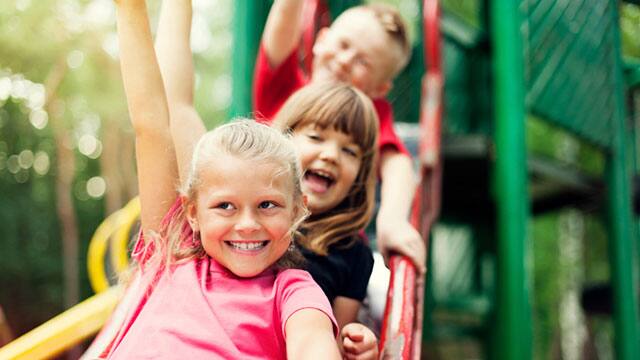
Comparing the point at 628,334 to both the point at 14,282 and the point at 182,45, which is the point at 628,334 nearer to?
the point at 182,45

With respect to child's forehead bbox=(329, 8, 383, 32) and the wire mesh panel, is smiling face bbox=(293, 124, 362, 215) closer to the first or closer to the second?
child's forehead bbox=(329, 8, 383, 32)

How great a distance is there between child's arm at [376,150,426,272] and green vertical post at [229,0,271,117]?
1.02m

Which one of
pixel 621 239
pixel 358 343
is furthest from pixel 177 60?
pixel 621 239

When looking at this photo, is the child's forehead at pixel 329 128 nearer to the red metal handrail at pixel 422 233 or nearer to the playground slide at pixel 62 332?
the red metal handrail at pixel 422 233

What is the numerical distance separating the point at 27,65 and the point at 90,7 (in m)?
1.71

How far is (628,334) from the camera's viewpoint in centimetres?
421

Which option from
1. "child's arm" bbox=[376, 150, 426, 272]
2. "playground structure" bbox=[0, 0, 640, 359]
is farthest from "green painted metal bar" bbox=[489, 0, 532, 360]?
"child's arm" bbox=[376, 150, 426, 272]

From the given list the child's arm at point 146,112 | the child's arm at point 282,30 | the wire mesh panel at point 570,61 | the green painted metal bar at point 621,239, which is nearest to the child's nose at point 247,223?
Result: the child's arm at point 146,112

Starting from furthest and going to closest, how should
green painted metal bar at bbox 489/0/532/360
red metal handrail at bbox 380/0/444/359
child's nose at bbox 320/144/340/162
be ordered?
green painted metal bar at bbox 489/0/532/360
child's nose at bbox 320/144/340/162
red metal handrail at bbox 380/0/444/359

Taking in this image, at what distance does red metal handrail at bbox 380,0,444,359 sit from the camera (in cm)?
165

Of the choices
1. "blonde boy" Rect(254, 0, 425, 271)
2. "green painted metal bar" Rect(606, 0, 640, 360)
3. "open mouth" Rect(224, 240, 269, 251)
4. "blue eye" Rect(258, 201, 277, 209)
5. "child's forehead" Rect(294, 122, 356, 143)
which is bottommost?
"green painted metal bar" Rect(606, 0, 640, 360)

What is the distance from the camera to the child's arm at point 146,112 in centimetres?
150

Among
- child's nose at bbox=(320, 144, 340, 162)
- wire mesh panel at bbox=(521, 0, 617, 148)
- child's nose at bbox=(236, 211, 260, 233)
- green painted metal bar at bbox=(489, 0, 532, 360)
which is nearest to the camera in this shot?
child's nose at bbox=(236, 211, 260, 233)

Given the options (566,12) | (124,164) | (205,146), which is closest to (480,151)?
(566,12)
